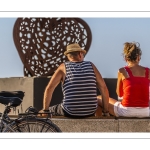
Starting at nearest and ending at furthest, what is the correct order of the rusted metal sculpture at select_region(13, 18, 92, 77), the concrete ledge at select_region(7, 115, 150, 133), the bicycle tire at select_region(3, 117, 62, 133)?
1. the bicycle tire at select_region(3, 117, 62, 133)
2. the concrete ledge at select_region(7, 115, 150, 133)
3. the rusted metal sculpture at select_region(13, 18, 92, 77)

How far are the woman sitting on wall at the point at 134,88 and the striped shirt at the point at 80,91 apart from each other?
0.29m

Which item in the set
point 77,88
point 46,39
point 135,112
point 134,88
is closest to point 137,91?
point 134,88

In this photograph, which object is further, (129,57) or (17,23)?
(17,23)

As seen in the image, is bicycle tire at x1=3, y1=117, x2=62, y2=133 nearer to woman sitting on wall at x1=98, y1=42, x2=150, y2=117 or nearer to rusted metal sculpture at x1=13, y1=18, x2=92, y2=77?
woman sitting on wall at x1=98, y1=42, x2=150, y2=117

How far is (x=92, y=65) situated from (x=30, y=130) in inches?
37.6

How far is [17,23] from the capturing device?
730cm

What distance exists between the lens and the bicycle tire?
379 cm

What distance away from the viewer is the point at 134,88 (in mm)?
4375

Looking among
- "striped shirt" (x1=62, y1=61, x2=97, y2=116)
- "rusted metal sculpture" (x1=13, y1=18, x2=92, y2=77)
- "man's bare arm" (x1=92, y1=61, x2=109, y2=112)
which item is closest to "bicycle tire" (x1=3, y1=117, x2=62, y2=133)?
"striped shirt" (x1=62, y1=61, x2=97, y2=116)

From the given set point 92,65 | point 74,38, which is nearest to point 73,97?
point 92,65

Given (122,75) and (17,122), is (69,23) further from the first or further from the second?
(17,122)

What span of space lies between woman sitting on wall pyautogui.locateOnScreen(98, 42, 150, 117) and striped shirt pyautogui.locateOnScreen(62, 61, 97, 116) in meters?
0.29

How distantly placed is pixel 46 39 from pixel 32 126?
356 centimetres

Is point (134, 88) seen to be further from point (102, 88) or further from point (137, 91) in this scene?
point (102, 88)
